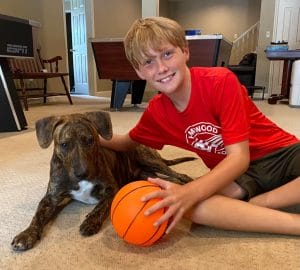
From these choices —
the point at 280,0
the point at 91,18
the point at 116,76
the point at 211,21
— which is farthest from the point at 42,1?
the point at 211,21

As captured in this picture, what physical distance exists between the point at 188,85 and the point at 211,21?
36.9ft

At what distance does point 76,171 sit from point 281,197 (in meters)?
0.83

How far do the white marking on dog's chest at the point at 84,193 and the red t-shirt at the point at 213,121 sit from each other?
372mm

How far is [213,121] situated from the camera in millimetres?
1343

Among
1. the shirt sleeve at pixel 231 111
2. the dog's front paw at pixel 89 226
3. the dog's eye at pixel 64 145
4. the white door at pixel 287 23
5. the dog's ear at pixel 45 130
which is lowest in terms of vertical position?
the dog's front paw at pixel 89 226

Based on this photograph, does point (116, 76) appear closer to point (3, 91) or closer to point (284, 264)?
point (3, 91)

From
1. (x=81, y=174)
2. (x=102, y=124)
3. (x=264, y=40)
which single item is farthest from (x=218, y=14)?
(x=81, y=174)

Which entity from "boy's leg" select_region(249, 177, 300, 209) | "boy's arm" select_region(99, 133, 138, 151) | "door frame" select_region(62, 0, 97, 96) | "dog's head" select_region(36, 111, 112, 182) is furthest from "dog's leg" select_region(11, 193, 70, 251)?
"door frame" select_region(62, 0, 97, 96)

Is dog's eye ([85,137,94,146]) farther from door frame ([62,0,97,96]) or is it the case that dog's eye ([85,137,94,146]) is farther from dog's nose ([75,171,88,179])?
door frame ([62,0,97,96])

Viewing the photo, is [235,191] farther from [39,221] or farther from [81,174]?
[39,221]

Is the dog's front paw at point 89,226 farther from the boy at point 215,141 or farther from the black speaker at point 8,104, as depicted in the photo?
the black speaker at point 8,104

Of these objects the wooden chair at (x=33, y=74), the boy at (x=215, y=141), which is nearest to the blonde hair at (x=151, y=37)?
the boy at (x=215, y=141)

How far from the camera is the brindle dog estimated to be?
1304mm

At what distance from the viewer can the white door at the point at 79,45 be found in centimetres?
893
